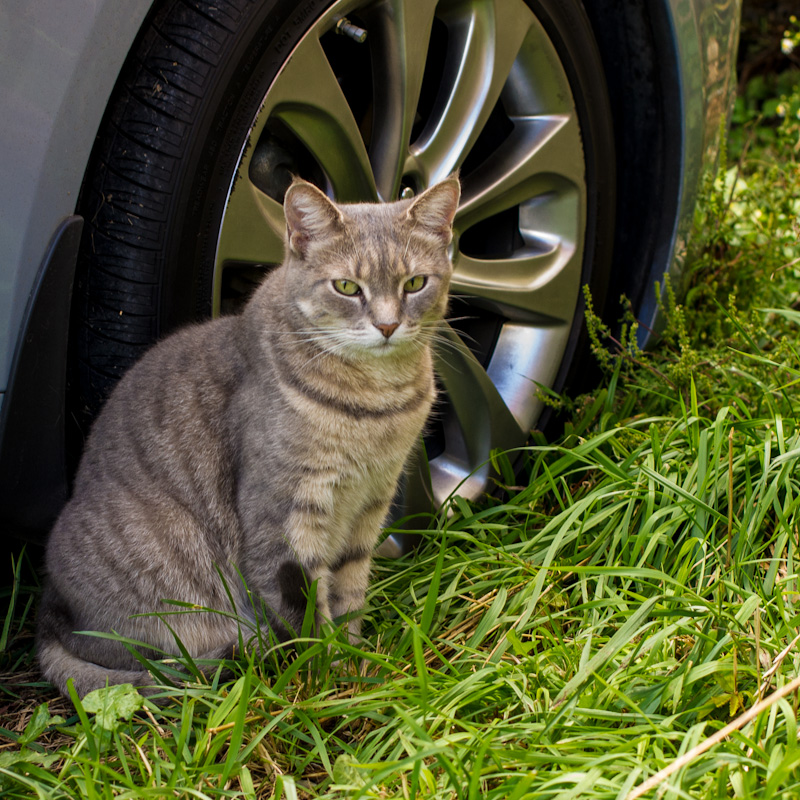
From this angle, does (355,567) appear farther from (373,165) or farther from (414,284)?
(373,165)

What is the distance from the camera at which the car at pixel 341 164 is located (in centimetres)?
162

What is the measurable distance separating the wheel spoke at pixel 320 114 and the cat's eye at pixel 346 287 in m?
0.31

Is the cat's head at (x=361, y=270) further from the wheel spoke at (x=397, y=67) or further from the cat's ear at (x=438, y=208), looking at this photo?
the wheel spoke at (x=397, y=67)

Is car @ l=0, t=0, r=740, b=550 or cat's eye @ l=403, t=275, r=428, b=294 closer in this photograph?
car @ l=0, t=0, r=740, b=550

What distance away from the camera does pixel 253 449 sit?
6.05ft

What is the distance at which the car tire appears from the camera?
5.79ft

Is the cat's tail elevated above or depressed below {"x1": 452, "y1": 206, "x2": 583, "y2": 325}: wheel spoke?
below

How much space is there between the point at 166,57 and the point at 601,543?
1.53 meters

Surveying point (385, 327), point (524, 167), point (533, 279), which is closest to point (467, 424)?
point (533, 279)

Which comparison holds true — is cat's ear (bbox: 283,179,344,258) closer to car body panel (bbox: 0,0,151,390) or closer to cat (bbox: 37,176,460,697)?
cat (bbox: 37,176,460,697)

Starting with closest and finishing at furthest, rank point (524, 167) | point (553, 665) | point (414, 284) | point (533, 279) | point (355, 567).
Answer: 1. point (553, 665)
2. point (414, 284)
3. point (355, 567)
4. point (524, 167)
5. point (533, 279)

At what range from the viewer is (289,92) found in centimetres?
184

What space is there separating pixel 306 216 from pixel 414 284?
0.31 m

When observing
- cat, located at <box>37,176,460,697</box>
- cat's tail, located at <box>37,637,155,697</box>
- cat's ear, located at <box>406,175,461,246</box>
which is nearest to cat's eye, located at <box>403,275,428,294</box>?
cat, located at <box>37,176,460,697</box>
